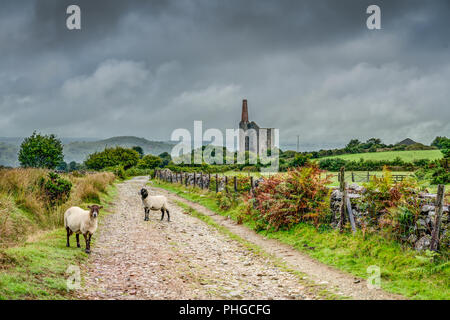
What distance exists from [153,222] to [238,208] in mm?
4521

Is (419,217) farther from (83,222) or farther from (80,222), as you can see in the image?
(80,222)

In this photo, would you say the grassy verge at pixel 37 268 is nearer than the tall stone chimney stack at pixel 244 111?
Yes

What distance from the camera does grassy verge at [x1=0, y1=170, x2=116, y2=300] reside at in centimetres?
524

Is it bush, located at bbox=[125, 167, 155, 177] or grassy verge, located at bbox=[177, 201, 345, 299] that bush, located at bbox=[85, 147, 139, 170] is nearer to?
bush, located at bbox=[125, 167, 155, 177]

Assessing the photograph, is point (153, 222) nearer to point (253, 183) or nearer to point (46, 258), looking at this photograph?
point (253, 183)

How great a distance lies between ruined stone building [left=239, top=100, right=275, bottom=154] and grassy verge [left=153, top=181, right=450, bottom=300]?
324 feet

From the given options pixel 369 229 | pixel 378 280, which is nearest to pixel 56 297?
pixel 378 280

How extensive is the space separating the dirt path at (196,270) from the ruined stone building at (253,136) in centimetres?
9865

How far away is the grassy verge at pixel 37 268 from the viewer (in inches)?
206

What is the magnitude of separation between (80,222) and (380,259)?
315 inches

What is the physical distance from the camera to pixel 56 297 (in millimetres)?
5352

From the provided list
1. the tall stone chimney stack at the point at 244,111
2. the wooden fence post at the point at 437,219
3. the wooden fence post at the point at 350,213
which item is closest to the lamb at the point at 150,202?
the wooden fence post at the point at 350,213

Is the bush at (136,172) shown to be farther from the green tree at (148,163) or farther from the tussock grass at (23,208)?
the tussock grass at (23,208)

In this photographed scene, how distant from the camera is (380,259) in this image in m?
8.41
